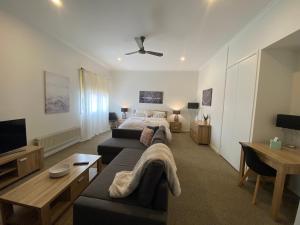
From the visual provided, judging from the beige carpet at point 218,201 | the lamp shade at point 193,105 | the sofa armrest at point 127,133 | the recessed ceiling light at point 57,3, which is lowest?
the beige carpet at point 218,201

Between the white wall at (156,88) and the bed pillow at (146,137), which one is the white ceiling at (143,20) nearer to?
the bed pillow at (146,137)

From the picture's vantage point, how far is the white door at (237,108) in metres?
2.68

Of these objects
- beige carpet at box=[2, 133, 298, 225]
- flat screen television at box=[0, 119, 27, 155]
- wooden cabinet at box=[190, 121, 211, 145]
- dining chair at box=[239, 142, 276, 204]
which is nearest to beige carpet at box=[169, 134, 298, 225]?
beige carpet at box=[2, 133, 298, 225]

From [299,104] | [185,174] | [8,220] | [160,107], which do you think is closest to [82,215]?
[8,220]

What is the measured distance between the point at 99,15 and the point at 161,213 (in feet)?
9.72

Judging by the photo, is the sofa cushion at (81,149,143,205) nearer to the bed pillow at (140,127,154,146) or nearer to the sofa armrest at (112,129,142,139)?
the bed pillow at (140,127,154,146)

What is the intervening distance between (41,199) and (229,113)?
359 cm

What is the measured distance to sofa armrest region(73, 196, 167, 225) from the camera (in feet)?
4.10

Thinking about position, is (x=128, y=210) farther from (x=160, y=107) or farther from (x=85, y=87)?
(x=160, y=107)

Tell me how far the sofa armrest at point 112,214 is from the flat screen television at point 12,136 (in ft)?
6.41

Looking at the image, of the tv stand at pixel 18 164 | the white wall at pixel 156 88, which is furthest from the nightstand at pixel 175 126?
the tv stand at pixel 18 164

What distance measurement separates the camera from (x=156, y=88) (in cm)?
697

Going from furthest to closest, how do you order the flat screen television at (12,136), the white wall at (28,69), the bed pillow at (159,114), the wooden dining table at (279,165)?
the bed pillow at (159,114) < the white wall at (28,69) < the flat screen television at (12,136) < the wooden dining table at (279,165)

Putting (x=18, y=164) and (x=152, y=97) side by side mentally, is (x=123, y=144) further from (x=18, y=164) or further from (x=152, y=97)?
(x=152, y=97)
